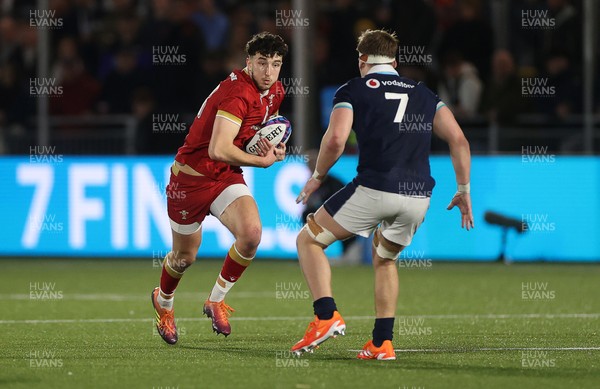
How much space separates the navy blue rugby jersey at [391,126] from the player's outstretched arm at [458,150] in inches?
2.9

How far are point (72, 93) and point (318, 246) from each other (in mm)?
12924

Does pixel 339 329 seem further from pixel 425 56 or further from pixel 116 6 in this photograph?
pixel 116 6

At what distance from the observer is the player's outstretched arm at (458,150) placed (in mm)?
8789

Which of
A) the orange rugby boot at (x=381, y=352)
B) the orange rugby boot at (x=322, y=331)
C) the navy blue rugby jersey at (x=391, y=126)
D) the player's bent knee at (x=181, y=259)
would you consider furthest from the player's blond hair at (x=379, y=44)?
the player's bent knee at (x=181, y=259)

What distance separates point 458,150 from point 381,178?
53 cm

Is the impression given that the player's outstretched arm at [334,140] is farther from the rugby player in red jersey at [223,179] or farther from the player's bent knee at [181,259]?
the player's bent knee at [181,259]

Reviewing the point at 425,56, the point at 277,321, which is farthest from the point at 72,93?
the point at 277,321

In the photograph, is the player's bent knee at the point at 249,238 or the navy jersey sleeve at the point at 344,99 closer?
the navy jersey sleeve at the point at 344,99

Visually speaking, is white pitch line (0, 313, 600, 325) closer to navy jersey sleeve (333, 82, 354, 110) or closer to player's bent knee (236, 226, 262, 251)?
player's bent knee (236, 226, 262, 251)

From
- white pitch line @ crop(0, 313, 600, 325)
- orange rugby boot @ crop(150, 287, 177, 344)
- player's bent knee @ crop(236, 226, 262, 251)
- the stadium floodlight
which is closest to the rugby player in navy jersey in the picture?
player's bent knee @ crop(236, 226, 262, 251)

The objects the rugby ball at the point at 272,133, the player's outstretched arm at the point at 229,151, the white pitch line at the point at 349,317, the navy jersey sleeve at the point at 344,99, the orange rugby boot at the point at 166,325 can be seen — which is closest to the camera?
the navy jersey sleeve at the point at 344,99

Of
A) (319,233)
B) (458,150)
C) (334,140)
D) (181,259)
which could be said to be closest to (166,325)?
(181,259)

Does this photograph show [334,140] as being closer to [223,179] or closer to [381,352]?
[381,352]

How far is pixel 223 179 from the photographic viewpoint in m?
10.2
